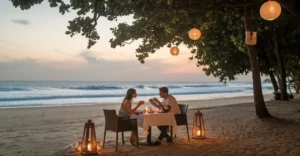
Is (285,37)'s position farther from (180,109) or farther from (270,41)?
(180,109)

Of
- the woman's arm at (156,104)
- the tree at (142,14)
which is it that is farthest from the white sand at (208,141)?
the tree at (142,14)

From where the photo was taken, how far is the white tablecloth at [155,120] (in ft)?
24.1

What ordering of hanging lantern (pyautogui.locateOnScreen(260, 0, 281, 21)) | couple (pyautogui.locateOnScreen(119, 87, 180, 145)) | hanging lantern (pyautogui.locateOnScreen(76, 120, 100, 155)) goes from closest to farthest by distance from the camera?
hanging lantern (pyautogui.locateOnScreen(260, 0, 281, 21)) → hanging lantern (pyautogui.locateOnScreen(76, 120, 100, 155)) → couple (pyautogui.locateOnScreen(119, 87, 180, 145))

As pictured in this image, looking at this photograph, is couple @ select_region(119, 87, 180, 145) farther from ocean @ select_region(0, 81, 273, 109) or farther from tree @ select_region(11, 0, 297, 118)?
ocean @ select_region(0, 81, 273, 109)

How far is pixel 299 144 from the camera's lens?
688 cm

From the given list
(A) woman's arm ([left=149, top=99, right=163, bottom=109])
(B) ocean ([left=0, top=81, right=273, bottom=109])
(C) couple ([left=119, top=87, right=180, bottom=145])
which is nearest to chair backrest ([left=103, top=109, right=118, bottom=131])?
(C) couple ([left=119, top=87, right=180, bottom=145])

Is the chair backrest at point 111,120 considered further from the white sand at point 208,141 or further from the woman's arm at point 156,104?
the woman's arm at point 156,104

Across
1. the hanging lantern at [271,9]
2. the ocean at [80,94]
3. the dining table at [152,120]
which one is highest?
the hanging lantern at [271,9]

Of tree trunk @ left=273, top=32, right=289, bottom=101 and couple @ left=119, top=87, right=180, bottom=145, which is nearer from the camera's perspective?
couple @ left=119, top=87, right=180, bottom=145

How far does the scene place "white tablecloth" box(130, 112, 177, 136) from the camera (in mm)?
7355

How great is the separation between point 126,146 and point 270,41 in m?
15.8

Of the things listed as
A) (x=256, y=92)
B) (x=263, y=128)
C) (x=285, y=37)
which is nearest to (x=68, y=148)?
(x=263, y=128)

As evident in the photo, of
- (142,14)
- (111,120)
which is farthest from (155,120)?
A: (142,14)

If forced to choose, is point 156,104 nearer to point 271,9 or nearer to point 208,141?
point 208,141
